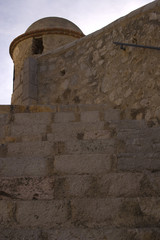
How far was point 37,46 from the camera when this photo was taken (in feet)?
42.3

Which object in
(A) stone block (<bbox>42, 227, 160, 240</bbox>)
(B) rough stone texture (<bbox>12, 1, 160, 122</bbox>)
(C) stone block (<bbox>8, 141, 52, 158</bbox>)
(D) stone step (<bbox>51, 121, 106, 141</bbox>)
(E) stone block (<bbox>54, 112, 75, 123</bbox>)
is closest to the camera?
(A) stone block (<bbox>42, 227, 160, 240</bbox>)

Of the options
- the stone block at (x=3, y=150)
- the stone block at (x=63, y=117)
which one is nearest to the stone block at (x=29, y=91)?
the stone block at (x=63, y=117)

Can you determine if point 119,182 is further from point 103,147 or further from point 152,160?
point 103,147

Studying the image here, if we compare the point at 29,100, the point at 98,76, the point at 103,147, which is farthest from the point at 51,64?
the point at 103,147

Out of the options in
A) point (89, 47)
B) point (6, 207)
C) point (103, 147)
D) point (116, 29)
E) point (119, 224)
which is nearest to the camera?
point (119, 224)

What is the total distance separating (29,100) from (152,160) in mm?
6070

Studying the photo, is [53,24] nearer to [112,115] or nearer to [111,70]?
[111,70]

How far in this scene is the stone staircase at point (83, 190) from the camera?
2227 mm

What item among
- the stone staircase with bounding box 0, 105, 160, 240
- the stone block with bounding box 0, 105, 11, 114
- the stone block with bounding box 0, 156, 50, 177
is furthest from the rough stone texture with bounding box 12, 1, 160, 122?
the stone block with bounding box 0, 156, 50, 177

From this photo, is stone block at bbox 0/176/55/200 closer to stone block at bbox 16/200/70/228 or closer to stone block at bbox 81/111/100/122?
stone block at bbox 16/200/70/228

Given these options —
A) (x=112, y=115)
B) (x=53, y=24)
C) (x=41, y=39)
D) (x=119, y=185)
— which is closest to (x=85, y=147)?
(x=119, y=185)

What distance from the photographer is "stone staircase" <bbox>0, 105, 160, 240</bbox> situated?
2227mm

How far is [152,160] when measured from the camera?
2.75 meters

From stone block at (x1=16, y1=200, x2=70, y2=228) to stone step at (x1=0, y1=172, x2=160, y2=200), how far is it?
0.10 m
